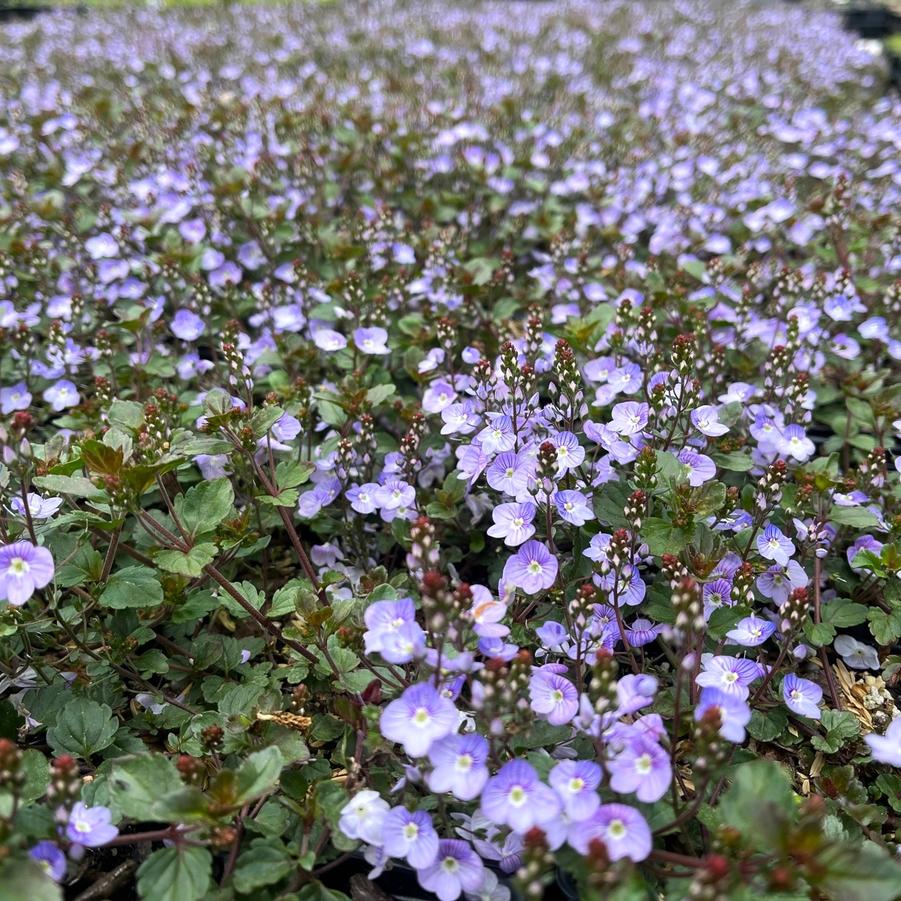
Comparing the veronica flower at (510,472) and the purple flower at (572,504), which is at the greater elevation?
the veronica flower at (510,472)

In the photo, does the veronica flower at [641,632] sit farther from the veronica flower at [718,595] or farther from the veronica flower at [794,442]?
the veronica flower at [794,442]

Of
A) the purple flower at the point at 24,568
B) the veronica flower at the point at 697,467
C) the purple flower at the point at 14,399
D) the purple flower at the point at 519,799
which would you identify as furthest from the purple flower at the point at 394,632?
the purple flower at the point at 14,399

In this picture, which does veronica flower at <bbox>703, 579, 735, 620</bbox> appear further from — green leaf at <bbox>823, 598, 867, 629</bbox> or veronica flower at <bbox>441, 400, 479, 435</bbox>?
veronica flower at <bbox>441, 400, 479, 435</bbox>

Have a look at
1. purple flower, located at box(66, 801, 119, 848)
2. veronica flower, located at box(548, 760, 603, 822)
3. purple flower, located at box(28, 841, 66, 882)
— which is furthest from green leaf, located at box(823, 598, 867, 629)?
purple flower, located at box(28, 841, 66, 882)

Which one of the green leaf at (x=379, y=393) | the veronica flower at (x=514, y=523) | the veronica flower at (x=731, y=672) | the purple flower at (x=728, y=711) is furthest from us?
the green leaf at (x=379, y=393)

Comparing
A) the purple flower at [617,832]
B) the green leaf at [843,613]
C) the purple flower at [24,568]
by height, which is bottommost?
the green leaf at [843,613]

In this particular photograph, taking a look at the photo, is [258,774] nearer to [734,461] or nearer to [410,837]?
[410,837]

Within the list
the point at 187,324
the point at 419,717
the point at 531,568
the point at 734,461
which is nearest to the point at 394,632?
the point at 419,717
